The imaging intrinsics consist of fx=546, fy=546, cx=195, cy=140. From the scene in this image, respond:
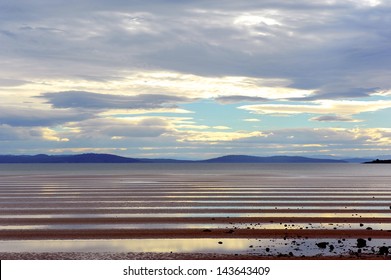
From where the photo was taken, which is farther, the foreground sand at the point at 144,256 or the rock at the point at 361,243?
the rock at the point at 361,243

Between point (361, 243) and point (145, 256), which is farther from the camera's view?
point (361, 243)

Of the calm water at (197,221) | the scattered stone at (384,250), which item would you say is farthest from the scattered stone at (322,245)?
the scattered stone at (384,250)

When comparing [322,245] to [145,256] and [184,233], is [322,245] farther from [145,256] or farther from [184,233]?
[145,256]

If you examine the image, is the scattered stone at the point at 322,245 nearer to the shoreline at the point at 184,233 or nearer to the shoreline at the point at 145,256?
the shoreline at the point at 145,256

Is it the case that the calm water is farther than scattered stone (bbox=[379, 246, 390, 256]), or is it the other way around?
the calm water

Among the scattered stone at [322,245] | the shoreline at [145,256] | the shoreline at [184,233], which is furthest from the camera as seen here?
the shoreline at [184,233]

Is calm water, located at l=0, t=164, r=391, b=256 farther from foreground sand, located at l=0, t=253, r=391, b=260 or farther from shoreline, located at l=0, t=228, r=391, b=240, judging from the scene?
foreground sand, located at l=0, t=253, r=391, b=260

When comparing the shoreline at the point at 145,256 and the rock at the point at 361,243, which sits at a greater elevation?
the rock at the point at 361,243

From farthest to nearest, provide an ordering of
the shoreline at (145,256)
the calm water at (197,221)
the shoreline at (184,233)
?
the shoreline at (184,233), the calm water at (197,221), the shoreline at (145,256)

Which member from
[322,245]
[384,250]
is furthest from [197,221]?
[384,250]

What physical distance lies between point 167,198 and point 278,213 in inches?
677

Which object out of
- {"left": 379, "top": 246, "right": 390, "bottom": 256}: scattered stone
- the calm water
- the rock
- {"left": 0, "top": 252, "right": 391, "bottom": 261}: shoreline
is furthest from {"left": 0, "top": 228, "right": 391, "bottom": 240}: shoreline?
{"left": 0, "top": 252, "right": 391, "bottom": 261}: shoreline

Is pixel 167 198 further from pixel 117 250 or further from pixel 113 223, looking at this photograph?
pixel 117 250
